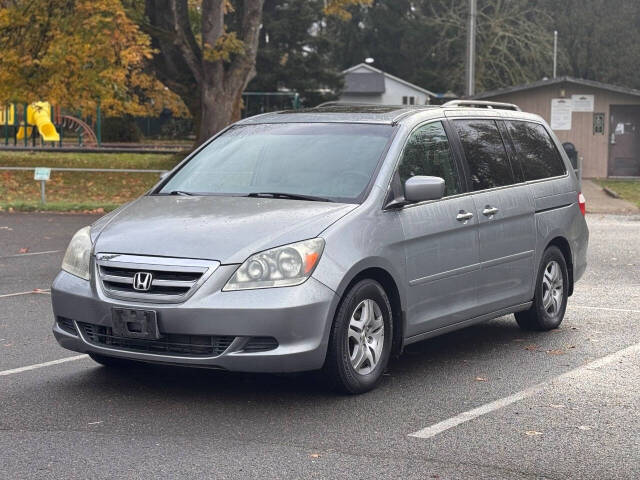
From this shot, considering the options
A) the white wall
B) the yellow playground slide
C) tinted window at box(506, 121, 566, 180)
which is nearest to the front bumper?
tinted window at box(506, 121, 566, 180)

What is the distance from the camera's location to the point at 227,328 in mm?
6547

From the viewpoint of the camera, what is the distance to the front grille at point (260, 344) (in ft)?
21.7

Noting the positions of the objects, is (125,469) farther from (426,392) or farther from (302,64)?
(302,64)

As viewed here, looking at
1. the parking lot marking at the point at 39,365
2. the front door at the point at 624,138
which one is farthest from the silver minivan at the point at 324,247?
the front door at the point at 624,138

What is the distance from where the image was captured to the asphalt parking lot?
5629mm

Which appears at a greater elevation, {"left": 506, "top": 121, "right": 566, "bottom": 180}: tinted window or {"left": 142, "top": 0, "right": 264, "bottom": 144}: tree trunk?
{"left": 142, "top": 0, "right": 264, "bottom": 144}: tree trunk

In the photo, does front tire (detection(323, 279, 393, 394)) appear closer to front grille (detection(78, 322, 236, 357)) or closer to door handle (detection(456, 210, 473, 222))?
front grille (detection(78, 322, 236, 357))

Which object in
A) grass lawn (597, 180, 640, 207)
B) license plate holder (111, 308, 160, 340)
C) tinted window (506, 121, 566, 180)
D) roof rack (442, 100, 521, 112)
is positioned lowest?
grass lawn (597, 180, 640, 207)

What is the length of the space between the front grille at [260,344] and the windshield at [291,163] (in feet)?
3.86

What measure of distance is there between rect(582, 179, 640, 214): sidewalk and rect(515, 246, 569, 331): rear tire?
1587cm

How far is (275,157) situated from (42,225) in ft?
40.7

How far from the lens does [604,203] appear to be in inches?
1074

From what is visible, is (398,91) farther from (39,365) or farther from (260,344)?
(260,344)

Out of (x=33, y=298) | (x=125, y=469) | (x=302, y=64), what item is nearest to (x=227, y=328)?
(x=125, y=469)
